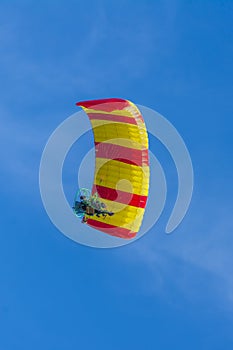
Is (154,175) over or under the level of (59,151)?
over

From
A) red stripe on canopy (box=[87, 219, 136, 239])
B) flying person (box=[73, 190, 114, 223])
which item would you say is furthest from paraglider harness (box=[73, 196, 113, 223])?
red stripe on canopy (box=[87, 219, 136, 239])

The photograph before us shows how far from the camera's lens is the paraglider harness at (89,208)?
1638 inches

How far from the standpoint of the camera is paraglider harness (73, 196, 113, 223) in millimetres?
41594

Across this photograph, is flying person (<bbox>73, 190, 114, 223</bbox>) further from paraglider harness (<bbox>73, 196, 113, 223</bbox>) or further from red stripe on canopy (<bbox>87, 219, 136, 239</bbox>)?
red stripe on canopy (<bbox>87, 219, 136, 239</bbox>)

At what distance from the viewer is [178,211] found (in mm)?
46219

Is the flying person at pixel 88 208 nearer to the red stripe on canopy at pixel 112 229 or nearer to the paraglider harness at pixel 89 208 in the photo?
the paraglider harness at pixel 89 208

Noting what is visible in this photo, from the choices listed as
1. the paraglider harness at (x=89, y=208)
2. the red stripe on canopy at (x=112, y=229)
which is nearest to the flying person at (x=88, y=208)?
the paraglider harness at (x=89, y=208)

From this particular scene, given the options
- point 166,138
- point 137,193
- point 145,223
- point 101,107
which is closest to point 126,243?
point 145,223

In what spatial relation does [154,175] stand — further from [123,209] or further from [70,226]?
[70,226]

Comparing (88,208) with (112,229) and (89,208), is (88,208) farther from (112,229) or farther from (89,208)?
(112,229)

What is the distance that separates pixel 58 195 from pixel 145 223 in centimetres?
652

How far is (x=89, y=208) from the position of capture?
41.8 m

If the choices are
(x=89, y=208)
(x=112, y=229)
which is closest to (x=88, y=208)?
(x=89, y=208)

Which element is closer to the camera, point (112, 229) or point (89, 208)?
point (89, 208)
